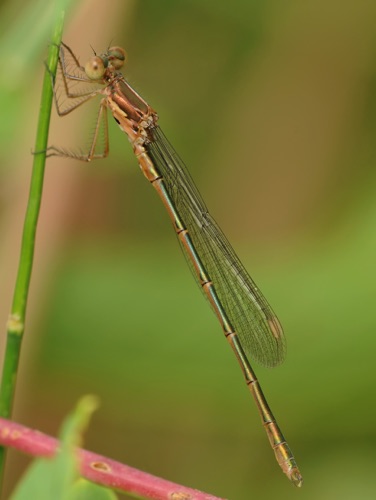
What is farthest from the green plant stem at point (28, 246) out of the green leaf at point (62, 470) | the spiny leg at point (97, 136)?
the spiny leg at point (97, 136)

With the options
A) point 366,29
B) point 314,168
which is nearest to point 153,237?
point 314,168

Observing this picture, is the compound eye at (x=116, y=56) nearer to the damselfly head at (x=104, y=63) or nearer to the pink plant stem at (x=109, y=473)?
the damselfly head at (x=104, y=63)

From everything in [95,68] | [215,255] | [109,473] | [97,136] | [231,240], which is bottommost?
[109,473]

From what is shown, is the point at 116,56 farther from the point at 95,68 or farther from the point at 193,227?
the point at 193,227

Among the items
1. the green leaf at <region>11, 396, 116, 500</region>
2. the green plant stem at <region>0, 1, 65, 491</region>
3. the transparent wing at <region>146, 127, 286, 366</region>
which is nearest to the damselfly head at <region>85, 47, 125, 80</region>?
the transparent wing at <region>146, 127, 286, 366</region>

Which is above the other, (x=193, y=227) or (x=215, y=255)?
(x=193, y=227)

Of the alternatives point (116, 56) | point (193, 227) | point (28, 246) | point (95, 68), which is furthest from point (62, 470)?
point (193, 227)
